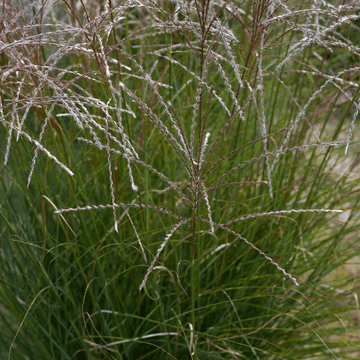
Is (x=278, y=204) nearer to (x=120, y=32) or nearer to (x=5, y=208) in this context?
(x=5, y=208)

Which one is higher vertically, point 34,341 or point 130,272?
point 130,272

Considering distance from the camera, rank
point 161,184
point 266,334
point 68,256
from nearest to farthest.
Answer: point 68,256
point 266,334
point 161,184

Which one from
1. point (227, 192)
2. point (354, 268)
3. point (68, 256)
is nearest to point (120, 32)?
point (227, 192)

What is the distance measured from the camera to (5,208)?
4.00 feet

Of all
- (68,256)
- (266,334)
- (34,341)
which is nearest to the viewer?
(34,341)

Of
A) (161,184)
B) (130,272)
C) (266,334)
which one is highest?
(161,184)

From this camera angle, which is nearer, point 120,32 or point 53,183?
point 53,183

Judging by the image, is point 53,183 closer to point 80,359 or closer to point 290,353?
point 80,359

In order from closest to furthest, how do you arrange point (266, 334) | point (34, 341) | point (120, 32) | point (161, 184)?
point (34, 341) → point (266, 334) → point (161, 184) → point (120, 32)

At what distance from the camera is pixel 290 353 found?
1350mm

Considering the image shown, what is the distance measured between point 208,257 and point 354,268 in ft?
3.89

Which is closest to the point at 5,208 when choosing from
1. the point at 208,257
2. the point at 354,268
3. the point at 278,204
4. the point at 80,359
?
the point at 80,359

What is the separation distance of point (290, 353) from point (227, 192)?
0.61 meters

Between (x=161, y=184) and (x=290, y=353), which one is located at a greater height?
(x=161, y=184)
